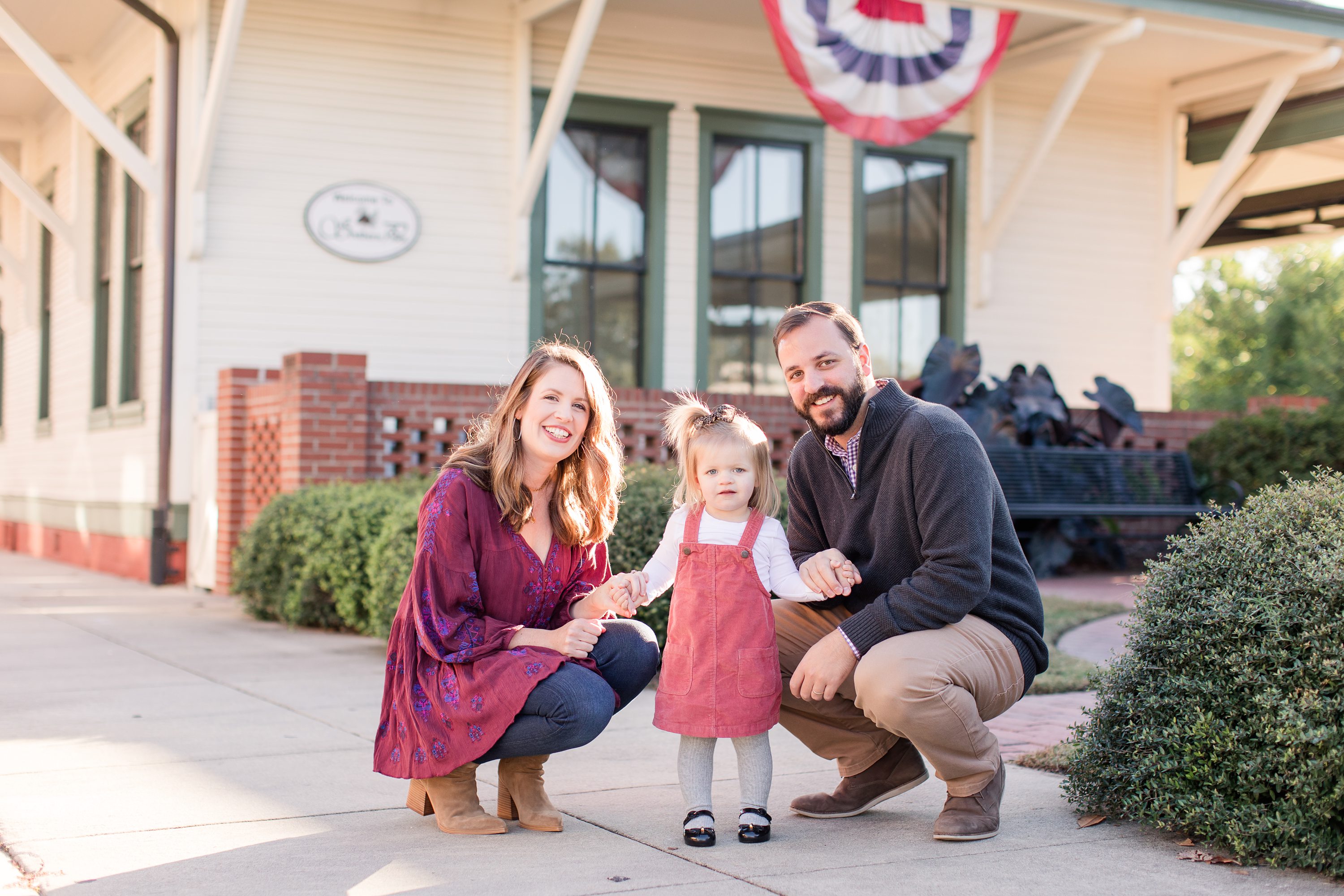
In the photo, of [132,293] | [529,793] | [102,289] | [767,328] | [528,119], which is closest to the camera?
[529,793]

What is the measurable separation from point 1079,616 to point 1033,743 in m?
3.36

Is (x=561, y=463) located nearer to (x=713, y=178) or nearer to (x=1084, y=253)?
(x=713, y=178)

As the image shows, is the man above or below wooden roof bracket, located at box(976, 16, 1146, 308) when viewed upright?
below

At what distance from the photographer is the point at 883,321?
1323 centimetres

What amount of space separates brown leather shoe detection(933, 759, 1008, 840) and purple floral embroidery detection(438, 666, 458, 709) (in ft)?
4.48

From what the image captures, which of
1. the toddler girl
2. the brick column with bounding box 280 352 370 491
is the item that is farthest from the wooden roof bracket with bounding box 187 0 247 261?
the toddler girl

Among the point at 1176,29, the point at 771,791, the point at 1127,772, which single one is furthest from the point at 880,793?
the point at 1176,29

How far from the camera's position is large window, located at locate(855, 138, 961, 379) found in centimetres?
1316

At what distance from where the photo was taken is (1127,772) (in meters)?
3.75

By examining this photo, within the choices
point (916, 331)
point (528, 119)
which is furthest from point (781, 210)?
point (528, 119)

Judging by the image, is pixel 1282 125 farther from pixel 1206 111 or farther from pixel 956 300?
pixel 956 300

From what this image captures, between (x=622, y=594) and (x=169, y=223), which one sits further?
(x=169, y=223)

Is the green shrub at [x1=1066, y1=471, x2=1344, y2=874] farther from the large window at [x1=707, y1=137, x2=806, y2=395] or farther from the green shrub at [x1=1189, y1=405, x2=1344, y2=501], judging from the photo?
the large window at [x1=707, y1=137, x2=806, y2=395]

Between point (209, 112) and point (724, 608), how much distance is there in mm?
7875
